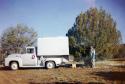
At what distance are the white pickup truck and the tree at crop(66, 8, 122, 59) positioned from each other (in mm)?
12488

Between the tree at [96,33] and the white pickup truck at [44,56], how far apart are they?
12.5 m

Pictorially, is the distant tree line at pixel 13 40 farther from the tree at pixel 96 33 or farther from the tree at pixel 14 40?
the tree at pixel 96 33

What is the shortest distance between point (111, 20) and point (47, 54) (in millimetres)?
15485

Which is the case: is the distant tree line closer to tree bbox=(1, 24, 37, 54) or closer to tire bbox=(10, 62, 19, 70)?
tree bbox=(1, 24, 37, 54)

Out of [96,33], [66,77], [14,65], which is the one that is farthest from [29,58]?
[96,33]

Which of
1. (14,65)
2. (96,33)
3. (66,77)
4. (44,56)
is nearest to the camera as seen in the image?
(66,77)

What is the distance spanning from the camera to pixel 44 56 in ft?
73.3

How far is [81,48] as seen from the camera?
34781mm

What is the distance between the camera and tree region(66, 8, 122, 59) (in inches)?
1396

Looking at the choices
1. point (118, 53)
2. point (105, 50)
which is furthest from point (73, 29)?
point (118, 53)

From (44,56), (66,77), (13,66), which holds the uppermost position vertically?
(44,56)

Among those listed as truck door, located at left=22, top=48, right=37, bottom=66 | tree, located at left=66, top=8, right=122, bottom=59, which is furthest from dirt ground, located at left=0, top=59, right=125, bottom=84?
tree, located at left=66, top=8, right=122, bottom=59

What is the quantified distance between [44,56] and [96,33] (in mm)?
14190

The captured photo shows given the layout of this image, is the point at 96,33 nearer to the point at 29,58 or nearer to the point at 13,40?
the point at 13,40
